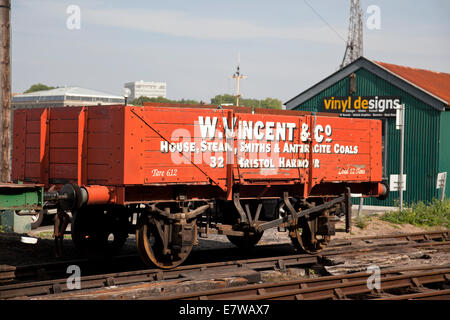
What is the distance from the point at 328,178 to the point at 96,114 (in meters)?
5.33

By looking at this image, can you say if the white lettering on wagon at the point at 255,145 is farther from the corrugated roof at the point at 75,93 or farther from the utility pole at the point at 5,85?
the corrugated roof at the point at 75,93

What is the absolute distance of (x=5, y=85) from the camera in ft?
45.3

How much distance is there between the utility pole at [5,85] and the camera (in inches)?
535

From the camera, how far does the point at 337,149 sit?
42.7 ft

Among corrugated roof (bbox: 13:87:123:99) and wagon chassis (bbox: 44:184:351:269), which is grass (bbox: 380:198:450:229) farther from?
corrugated roof (bbox: 13:87:123:99)

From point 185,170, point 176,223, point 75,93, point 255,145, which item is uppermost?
point 75,93

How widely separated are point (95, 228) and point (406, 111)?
54.4ft

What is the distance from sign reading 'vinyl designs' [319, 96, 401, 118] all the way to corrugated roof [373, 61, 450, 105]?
49.1 inches

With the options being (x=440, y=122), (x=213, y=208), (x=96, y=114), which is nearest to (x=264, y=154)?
(x=213, y=208)

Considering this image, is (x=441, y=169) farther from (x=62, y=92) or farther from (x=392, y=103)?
(x=62, y=92)

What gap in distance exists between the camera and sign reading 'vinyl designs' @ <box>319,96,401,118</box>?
82.2 ft

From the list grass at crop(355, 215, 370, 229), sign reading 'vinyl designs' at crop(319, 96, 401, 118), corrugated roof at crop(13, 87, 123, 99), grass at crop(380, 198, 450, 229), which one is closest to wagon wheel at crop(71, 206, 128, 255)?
grass at crop(355, 215, 370, 229)

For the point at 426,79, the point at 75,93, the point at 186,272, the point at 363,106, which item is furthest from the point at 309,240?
the point at 75,93

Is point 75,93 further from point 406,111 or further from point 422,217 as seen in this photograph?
point 422,217
